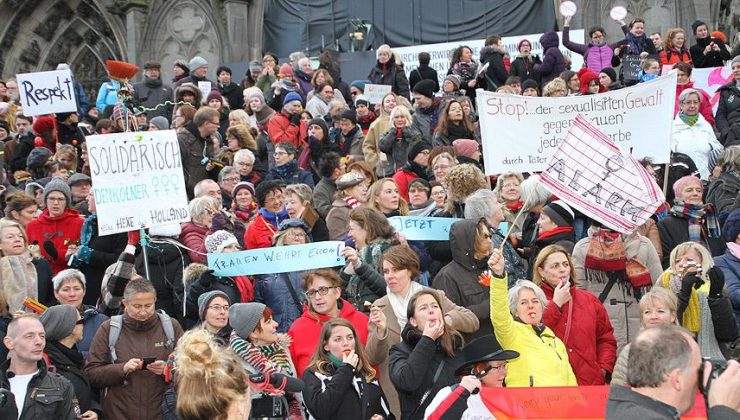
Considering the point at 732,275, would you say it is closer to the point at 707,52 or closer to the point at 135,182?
the point at 135,182

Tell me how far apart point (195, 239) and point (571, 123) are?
11.0 ft

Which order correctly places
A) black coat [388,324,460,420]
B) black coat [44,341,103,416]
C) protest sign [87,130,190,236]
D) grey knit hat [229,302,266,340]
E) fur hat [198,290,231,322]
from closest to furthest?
black coat [388,324,460,420]
grey knit hat [229,302,266,340]
black coat [44,341,103,416]
fur hat [198,290,231,322]
protest sign [87,130,190,236]

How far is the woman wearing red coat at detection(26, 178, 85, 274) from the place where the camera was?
35.7 ft

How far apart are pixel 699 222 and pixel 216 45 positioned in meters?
16.6

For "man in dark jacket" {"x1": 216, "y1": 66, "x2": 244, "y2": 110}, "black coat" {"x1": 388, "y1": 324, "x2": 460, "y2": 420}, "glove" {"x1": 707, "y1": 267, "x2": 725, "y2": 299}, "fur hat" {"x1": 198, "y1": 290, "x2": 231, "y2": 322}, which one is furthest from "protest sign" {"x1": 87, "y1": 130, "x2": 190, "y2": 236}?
"man in dark jacket" {"x1": 216, "y1": 66, "x2": 244, "y2": 110}

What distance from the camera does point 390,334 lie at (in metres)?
8.12

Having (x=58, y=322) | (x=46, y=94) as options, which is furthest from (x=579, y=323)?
(x=46, y=94)

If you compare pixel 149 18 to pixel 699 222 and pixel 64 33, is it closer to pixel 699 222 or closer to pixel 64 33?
pixel 64 33

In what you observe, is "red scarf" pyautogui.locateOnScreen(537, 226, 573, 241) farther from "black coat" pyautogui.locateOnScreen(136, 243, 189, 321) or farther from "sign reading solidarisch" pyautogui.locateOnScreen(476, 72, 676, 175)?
"black coat" pyautogui.locateOnScreen(136, 243, 189, 321)

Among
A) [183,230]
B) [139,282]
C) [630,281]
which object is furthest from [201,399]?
[183,230]

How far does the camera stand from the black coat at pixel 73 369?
808 cm

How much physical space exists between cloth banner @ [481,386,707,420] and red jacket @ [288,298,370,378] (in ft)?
5.17

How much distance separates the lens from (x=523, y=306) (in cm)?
784

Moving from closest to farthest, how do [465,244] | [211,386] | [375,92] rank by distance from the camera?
[211,386] < [465,244] < [375,92]
